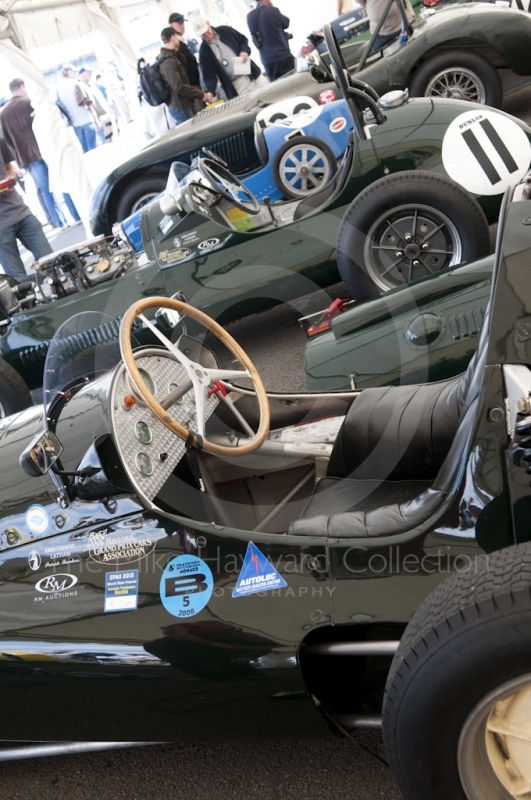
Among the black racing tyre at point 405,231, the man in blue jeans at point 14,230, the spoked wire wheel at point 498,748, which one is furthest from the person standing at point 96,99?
the spoked wire wheel at point 498,748

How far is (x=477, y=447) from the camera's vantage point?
5.99 feet

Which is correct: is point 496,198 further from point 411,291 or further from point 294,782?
point 294,782

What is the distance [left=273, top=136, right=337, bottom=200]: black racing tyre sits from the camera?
5.87m

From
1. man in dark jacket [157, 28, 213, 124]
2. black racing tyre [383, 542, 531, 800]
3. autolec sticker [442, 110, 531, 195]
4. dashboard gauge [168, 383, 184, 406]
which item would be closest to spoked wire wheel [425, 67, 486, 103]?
autolec sticker [442, 110, 531, 195]

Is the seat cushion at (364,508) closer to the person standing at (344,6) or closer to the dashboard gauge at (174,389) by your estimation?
the dashboard gauge at (174,389)

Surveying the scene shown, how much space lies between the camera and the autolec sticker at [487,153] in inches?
175

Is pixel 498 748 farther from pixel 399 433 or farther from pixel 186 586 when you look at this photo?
pixel 399 433

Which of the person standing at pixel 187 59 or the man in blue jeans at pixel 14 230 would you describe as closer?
the man in blue jeans at pixel 14 230

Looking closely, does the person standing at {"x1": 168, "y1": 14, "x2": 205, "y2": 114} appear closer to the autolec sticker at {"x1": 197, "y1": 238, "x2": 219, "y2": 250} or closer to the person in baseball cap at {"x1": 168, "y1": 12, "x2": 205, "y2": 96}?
the person in baseball cap at {"x1": 168, "y1": 12, "x2": 205, "y2": 96}

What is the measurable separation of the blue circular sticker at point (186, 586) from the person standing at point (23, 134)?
8645 millimetres

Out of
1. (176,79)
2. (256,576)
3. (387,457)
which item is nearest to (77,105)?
(176,79)

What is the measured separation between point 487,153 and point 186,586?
3.40 m

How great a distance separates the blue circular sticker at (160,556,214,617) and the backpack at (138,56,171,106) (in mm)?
8196

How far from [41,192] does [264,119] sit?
483cm
